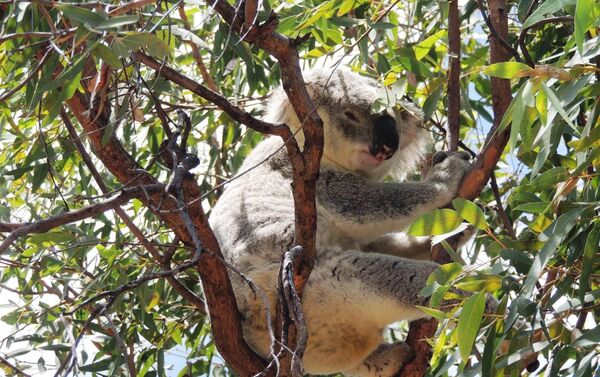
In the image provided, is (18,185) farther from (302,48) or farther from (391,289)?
(391,289)

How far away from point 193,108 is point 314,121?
55.2 inches

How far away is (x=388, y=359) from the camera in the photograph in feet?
9.34

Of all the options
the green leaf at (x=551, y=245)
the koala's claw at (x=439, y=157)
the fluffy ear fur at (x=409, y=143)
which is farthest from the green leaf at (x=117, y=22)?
the fluffy ear fur at (x=409, y=143)

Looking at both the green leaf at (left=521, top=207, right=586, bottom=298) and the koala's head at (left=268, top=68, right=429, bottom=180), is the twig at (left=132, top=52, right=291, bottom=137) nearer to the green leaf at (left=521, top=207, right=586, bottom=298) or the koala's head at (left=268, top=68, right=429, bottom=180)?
the green leaf at (left=521, top=207, right=586, bottom=298)

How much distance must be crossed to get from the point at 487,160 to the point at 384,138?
0.62 metres

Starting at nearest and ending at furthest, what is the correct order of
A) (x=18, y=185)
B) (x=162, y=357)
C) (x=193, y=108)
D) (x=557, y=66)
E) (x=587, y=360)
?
(x=557, y=66) < (x=587, y=360) < (x=162, y=357) < (x=193, y=108) < (x=18, y=185)

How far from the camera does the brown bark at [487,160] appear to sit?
2.66 metres

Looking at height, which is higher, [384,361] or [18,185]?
[18,185]

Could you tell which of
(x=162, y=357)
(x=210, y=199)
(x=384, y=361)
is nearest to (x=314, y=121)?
(x=384, y=361)

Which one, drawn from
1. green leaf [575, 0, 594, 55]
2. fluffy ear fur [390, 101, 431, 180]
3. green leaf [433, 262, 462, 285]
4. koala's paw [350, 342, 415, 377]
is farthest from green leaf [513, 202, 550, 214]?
fluffy ear fur [390, 101, 431, 180]

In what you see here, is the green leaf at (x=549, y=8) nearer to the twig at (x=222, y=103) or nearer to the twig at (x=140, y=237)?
the twig at (x=222, y=103)

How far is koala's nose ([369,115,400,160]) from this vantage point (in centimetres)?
322

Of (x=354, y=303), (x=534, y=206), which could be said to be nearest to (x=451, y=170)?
(x=354, y=303)

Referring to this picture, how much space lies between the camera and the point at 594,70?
1912 mm
